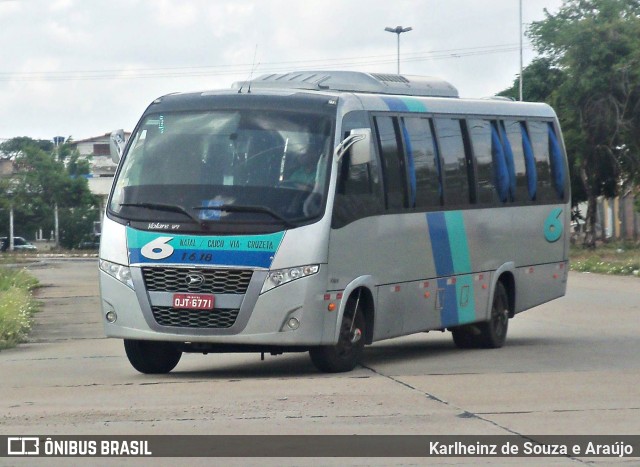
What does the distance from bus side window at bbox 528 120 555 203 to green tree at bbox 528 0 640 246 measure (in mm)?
33614

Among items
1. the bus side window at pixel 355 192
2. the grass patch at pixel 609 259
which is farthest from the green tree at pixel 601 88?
the bus side window at pixel 355 192

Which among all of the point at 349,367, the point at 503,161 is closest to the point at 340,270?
the point at 349,367

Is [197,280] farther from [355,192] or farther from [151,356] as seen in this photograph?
[355,192]

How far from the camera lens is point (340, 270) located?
14.0m

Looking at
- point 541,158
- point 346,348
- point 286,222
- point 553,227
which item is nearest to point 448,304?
point 346,348

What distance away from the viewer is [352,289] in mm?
14125

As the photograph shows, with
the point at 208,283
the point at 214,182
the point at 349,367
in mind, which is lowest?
the point at 349,367

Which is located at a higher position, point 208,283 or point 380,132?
point 380,132

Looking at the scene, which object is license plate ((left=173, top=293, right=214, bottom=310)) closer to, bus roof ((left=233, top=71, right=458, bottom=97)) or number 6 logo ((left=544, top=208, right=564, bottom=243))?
bus roof ((left=233, top=71, right=458, bottom=97))

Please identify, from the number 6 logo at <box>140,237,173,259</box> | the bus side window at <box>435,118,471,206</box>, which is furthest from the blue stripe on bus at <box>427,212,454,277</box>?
the number 6 logo at <box>140,237,173,259</box>

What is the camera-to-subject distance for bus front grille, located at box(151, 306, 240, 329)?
13.4 m

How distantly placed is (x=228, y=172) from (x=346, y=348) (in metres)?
2.03
